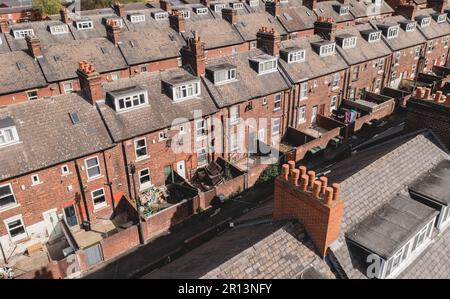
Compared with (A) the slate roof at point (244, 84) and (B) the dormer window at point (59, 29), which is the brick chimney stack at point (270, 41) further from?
(B) the dormer window at point (59, 29)

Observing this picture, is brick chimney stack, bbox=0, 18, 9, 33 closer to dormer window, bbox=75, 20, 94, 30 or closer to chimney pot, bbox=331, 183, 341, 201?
dormer window, bbox=75, 20, 94, 30

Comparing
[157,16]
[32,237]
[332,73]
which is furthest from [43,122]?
[157,16]

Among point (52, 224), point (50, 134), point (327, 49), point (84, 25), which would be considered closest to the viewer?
point (50, 134)

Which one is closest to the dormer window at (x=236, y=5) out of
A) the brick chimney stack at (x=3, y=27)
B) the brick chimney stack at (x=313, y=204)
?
the brick chimney stack at (x=3, y=27)

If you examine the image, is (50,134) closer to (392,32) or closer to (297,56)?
(297,56)

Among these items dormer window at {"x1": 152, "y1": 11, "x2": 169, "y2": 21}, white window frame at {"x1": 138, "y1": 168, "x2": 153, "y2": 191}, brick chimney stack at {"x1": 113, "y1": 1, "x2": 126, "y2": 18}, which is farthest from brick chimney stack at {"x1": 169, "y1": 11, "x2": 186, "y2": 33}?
white window frame at {"x1": 138, "y1": 168, "x2": 153, "y2": 191}

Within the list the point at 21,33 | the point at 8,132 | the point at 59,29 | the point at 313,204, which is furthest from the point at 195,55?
the point at 21,33

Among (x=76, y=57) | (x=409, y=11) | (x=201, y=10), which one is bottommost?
(x=76, y=57)
